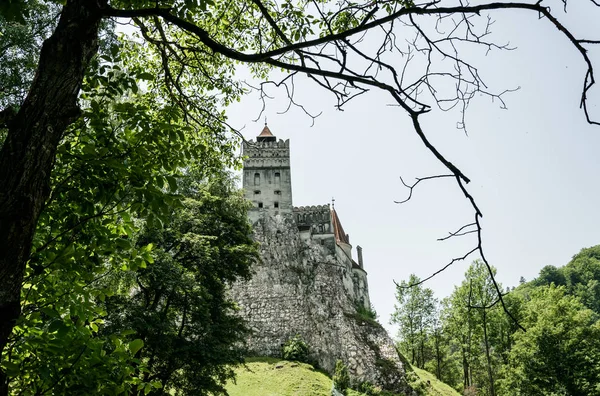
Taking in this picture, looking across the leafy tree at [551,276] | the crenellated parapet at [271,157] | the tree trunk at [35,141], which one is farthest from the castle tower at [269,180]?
the leafy tree at [551,276]

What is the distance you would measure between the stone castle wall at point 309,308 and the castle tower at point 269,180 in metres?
0.97

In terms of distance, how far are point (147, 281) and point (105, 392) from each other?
43.1ft

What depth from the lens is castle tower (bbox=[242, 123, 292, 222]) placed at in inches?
1704

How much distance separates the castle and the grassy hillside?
6.88ft

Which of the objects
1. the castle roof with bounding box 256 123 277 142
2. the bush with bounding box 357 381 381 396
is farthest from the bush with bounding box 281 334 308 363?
the castle roof with bounding box 256 123 277 142

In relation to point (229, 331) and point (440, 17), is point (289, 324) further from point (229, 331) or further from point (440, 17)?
point (440, 17)

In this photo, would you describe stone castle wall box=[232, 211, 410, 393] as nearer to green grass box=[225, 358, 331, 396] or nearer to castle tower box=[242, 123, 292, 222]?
castle tower box=[242, 123, 292, 222]

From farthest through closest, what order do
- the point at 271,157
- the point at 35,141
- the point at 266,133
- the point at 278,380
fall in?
the point at 266,133 → the point at 271,157 → the point at 278,380 → the point at 35,141

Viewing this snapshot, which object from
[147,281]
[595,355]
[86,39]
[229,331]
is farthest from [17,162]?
[595,355]

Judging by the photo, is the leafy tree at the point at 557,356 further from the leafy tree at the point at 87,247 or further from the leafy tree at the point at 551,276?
the leafy tree at the point at 551,276

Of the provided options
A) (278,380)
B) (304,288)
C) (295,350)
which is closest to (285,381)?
(278,380)

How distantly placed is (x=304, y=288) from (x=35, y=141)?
3834 centimetres

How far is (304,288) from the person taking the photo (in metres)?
40.2

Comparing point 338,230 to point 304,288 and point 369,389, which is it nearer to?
point 304,288
